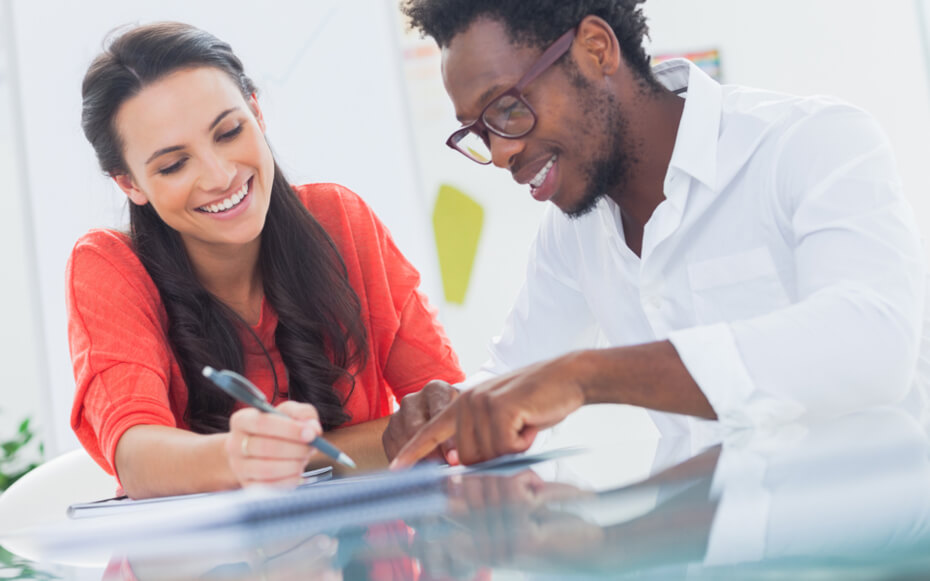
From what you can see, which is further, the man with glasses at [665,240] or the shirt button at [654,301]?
the shirt button at [654,301]

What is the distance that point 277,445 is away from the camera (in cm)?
95

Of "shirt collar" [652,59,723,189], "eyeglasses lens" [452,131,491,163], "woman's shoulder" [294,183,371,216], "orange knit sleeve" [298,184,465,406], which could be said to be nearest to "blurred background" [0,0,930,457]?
"woman's shoulder" [294,183,371,216]

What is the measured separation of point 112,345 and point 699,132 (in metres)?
1.01

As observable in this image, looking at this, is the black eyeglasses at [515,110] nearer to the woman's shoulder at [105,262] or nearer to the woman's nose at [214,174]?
the woman's nose at [214,174]

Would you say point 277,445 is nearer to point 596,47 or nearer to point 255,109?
point 596,47

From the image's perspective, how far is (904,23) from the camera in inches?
153

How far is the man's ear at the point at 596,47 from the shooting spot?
1.38 metres

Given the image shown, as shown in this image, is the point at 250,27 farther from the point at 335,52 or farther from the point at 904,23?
the point at 904,23

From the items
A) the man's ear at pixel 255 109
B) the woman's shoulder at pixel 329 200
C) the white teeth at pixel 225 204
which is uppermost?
the man's ear at pixel 255 109

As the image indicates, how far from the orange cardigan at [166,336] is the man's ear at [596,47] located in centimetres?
59

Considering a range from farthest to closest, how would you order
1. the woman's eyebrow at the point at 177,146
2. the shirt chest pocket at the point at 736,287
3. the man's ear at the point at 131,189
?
the man's ear at the point at 131,189 < the woman's eyebrow at the point at 177,146 < the shirt chest pocket at the point at 736,287

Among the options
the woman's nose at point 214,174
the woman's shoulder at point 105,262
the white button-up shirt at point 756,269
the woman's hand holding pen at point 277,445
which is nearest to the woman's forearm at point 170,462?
the woman's hand holding pen at point 277,445

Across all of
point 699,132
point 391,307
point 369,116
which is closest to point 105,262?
point 391,307

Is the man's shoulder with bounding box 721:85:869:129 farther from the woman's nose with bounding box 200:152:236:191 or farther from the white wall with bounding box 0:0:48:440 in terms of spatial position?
the white wall with bounding box 0:0:48:440
